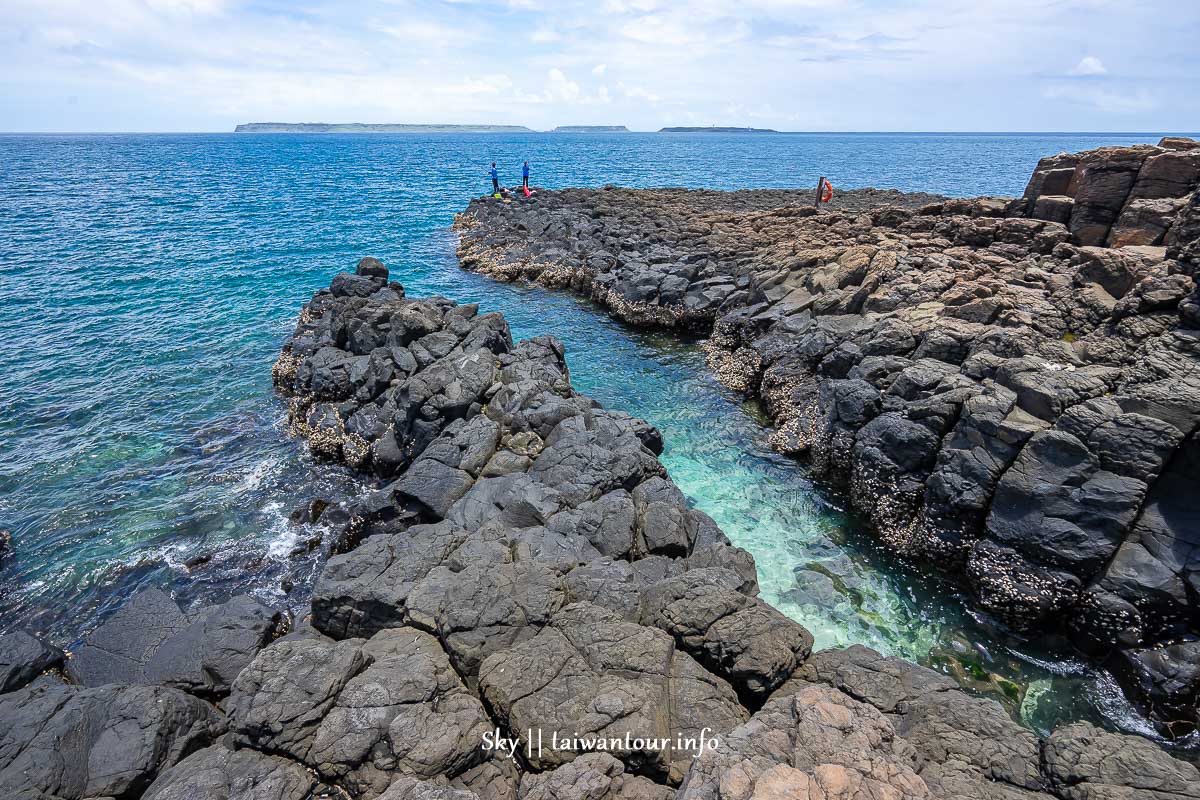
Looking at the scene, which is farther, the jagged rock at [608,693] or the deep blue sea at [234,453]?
the deep blue sea at [234,453]

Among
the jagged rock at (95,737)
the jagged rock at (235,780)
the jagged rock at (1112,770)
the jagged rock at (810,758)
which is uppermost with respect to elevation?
the jagged rock at (810,758)

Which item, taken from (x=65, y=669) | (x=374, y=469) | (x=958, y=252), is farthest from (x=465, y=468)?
(x=958, y=252)

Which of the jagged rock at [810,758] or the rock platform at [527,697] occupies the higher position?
the jagged rock at [810,758]

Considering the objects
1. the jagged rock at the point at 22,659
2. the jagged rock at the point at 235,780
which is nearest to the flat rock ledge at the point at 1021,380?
the jagged rock at the point at 235,780

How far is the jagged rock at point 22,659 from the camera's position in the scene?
10961mm

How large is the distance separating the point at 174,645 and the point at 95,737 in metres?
2.78

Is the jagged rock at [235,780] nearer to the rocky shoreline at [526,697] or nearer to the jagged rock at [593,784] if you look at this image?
the rocky shoreline at [526,697]

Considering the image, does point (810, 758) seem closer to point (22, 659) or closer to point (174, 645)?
point (174, 645)

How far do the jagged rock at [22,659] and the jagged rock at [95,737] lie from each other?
1.35 meters

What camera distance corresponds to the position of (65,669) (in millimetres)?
11953

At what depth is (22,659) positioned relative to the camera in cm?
1125

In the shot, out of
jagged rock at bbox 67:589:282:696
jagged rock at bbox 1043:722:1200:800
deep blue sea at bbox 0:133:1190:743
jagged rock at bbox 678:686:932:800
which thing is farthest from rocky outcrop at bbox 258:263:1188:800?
deep blue sea at bbox 0:133:1190:743

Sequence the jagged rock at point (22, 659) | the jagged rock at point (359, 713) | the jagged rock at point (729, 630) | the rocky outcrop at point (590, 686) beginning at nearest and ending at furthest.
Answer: the rocky outcrop at point (590, 686)
the jagged rock at point (359, 713)
the jagged rock at point (729, 630)
the jagged rock at point (22, 659)

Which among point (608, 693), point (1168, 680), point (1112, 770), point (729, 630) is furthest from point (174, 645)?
point (1168, 680)
